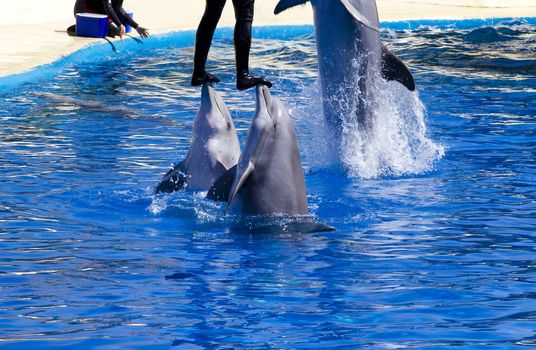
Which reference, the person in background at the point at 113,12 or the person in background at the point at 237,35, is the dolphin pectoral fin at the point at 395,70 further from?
the person in background at the point at 113,12

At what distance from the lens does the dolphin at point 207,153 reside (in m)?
7.28

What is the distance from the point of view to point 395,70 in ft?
27.3

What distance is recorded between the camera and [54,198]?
7359 millimetres

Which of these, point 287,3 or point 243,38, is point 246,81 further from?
point 287,3

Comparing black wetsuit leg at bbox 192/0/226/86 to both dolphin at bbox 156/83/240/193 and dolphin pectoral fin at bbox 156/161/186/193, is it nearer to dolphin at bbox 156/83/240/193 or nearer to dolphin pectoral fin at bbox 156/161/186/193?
dolphin at bbox 156/83/240/193

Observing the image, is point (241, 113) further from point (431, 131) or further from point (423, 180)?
point (423, 180)

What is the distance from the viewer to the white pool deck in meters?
14.2

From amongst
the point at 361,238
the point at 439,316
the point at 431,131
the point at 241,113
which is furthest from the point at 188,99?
the point at 439,316

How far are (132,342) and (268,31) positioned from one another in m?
14.3

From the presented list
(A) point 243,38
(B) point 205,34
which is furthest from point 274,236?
(B) point 205,34

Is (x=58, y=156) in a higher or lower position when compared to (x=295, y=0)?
lower

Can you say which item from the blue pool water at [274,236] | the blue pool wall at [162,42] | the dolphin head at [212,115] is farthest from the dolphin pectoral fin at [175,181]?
the blue pool wall at [162,42]

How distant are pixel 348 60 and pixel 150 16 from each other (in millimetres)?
10897

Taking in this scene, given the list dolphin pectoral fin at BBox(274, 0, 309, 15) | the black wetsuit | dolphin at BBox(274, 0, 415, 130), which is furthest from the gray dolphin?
the black wetsuit
